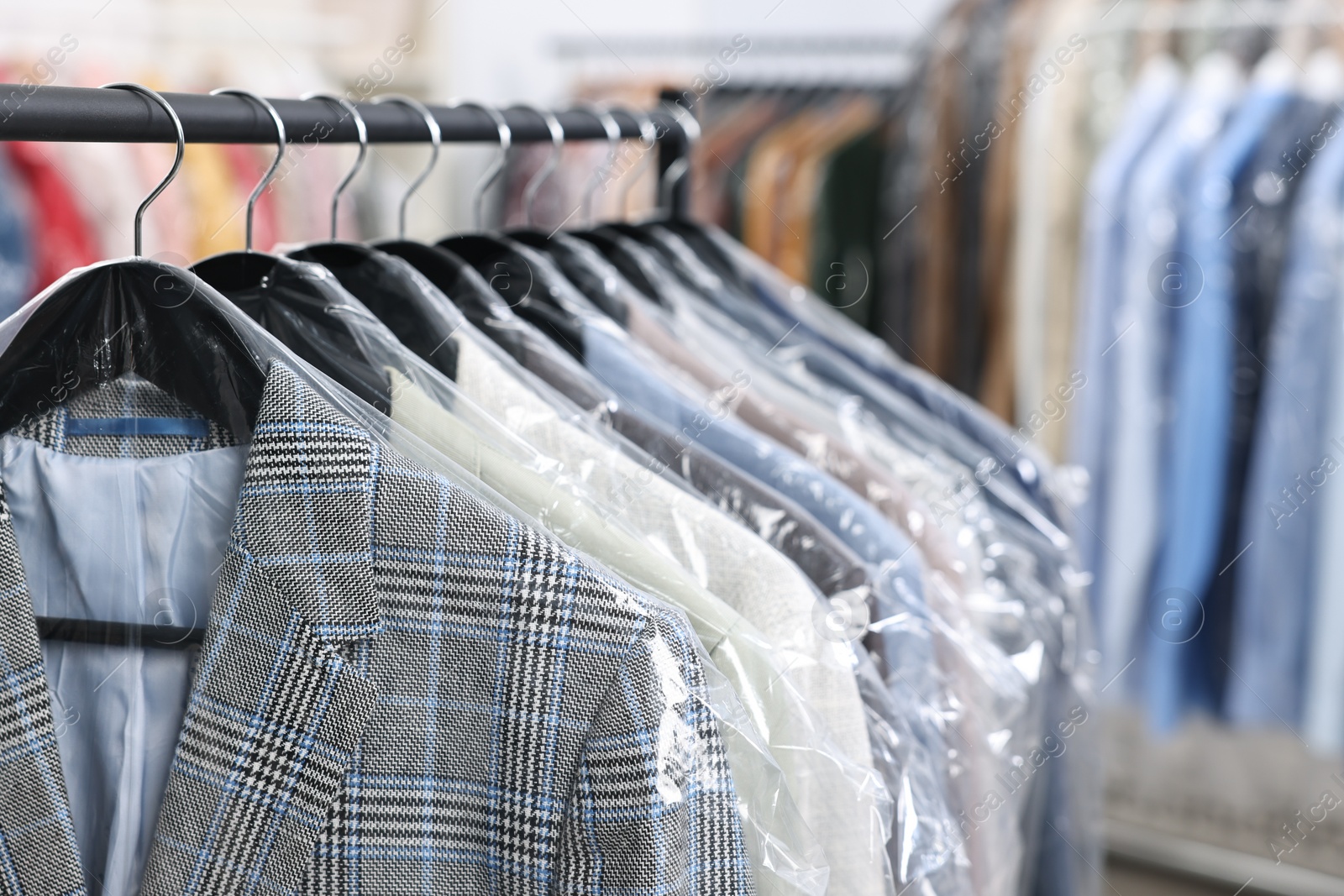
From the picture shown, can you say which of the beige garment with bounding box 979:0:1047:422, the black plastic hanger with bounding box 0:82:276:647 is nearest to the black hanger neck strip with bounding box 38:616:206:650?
the black plastic hanger with bounding box 0:82:276:647

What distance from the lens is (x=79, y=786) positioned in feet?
1.96

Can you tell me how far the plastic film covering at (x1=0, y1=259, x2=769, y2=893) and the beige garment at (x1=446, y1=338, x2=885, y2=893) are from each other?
29 mm

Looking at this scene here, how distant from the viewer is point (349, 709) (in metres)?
0.53

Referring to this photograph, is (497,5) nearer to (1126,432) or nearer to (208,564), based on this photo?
(1126,432)

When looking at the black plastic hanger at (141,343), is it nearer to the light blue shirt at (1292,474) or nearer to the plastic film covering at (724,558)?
the plastic film covering at (724,558)

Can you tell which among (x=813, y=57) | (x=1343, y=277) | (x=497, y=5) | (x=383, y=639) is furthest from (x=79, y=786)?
(x=813, y=57)

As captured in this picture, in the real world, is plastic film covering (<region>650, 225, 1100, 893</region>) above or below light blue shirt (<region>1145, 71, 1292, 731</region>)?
below

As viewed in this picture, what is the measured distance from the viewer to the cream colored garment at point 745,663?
1.83 ft

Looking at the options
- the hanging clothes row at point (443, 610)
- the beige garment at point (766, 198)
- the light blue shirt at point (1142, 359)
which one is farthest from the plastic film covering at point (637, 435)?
the beige garment at point (766, 198)

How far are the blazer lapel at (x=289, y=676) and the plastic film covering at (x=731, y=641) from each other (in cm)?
7

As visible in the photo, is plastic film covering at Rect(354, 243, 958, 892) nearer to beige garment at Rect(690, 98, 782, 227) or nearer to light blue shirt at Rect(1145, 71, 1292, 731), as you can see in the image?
light blue shirt at Rect(1145, 71, 1292, 731)

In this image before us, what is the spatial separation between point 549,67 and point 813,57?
25.5 inches

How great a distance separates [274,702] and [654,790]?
0.61 feet

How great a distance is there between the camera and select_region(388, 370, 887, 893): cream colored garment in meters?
0.56
